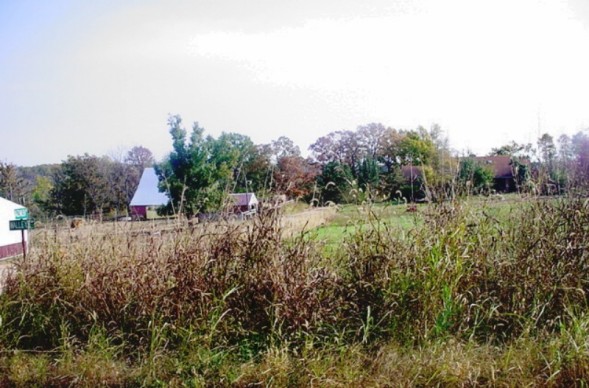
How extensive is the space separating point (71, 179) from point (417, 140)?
27380 millimetres

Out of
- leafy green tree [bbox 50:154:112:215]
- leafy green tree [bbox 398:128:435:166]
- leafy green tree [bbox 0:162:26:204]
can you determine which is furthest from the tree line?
leafy green tree [bbox 50:154:112:215]

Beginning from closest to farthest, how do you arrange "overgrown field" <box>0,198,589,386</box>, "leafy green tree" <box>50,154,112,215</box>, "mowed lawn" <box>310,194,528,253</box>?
"overgrown field" <box>0,198,589,386</box> → "mowed lawn" <box>310,194,528,253</box> → "leafy green tree" <box>50,154,112,215</box>

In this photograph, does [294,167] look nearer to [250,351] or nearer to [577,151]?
[250,351]

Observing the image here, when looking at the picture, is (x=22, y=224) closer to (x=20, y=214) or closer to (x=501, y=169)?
(x=20, y=214)

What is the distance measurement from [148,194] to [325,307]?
828 inches

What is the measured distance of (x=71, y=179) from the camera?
28062 mm

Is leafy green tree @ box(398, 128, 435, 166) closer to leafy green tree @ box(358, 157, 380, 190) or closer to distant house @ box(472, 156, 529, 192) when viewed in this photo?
leafy green tree @ box(358, 157, 380, 190)

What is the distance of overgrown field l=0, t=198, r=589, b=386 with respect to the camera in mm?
2766

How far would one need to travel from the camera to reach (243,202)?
4.24 m

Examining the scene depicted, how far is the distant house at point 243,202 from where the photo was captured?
374 cm

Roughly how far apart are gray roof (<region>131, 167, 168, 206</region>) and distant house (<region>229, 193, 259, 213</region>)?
16.1 metres

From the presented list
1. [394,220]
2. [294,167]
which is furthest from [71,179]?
[394,220]

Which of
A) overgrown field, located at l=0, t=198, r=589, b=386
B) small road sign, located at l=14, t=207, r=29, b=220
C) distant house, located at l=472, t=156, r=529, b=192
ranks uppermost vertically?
distant house, located at l=472, t=156, r=529, b=192

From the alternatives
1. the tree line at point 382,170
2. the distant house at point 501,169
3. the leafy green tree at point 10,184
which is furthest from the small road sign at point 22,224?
the leafy green tree at point 10,184
